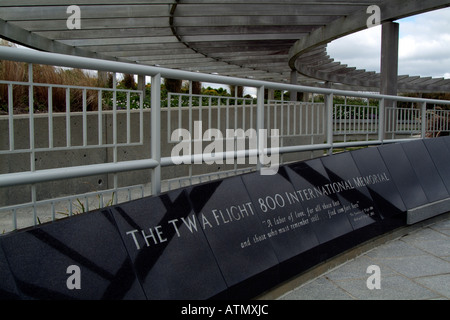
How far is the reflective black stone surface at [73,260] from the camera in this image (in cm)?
219

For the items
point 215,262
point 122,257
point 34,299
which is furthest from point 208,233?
point 34,299

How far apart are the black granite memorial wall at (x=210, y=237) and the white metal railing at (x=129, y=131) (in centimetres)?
30

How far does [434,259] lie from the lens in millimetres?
4223

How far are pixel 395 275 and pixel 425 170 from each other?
2.87 metres

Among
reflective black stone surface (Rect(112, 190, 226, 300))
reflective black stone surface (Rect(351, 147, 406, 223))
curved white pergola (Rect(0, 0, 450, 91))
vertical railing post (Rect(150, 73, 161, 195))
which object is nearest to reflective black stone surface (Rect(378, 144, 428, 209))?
reflective black stone surface (Rect(351, 147, 406, 223))

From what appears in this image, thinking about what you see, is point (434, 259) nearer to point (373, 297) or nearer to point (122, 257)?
point (373, 297)

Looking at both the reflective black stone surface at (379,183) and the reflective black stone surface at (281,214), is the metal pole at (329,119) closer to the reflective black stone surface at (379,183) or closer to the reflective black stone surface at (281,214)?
the reflective black stone surface at (379,183)

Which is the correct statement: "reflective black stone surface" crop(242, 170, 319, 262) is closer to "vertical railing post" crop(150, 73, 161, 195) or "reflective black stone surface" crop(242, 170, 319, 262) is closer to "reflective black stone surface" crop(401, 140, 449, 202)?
"vertical railing post" crop(150, 73, 161, 195)

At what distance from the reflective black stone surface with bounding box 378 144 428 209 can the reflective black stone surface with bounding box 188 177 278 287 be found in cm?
279

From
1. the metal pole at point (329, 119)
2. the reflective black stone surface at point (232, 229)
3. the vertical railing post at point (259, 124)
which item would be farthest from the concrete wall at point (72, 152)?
the reflective black stone surface at point (232, 229)

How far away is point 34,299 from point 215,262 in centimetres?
124

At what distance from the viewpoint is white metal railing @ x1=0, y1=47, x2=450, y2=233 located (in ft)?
8.74

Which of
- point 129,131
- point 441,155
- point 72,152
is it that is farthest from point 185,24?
point 129,131
